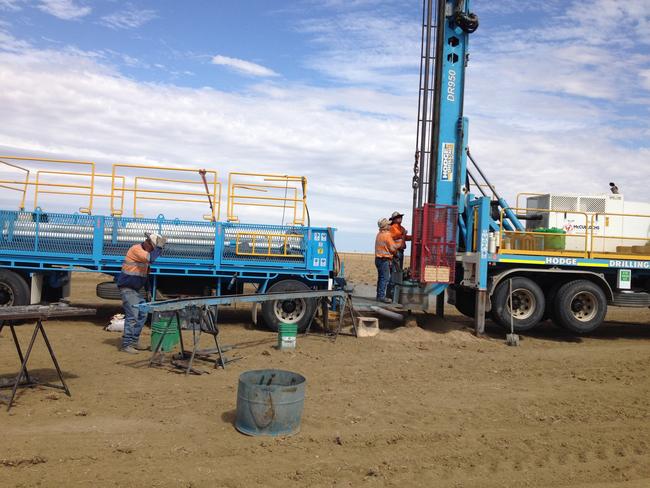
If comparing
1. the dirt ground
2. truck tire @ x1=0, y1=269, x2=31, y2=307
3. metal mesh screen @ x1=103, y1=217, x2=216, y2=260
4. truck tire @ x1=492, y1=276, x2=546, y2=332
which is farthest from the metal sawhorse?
truck tire @ x1=492, y1=276, x2=546, y2=332

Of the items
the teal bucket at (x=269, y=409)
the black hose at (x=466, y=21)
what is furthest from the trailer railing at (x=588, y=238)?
the teal bucket at (x=269, y=409)

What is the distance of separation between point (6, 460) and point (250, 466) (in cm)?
203

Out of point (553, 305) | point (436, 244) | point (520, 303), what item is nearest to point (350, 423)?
point (436, 244)

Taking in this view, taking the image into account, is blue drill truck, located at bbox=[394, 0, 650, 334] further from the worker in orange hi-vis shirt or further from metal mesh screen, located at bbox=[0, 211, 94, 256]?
metal mesh screen, located at bbox=[0, 211, 94, 256]

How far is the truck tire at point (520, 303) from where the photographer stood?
12.2 m

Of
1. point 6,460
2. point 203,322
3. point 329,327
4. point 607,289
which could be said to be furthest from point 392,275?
point 6,460

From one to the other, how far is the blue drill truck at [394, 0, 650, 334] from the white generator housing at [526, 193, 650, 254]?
0.08 feet

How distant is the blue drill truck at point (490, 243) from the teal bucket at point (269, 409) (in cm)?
665

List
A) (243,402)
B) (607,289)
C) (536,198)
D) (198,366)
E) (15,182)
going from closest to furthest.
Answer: (243,402)
(198,366)
(15,182)
(607,289)
(536,198)

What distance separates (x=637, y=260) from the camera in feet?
40.7

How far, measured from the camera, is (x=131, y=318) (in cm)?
941

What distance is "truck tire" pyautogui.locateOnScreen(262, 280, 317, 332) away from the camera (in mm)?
11805

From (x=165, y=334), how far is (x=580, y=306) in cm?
860

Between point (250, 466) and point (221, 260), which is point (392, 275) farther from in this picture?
point (250, 466)
